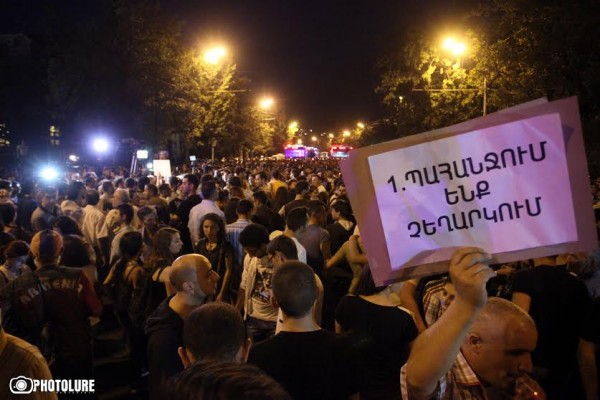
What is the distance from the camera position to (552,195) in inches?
94.3

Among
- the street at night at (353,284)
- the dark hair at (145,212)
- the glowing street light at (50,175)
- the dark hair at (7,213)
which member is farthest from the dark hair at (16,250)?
the glowing street light at (50,175)

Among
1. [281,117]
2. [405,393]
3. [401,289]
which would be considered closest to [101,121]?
[401,289]

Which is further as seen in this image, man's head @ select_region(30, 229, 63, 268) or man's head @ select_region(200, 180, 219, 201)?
man's head @ select_region(200, 180, 219, 201)

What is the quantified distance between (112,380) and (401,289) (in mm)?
4247

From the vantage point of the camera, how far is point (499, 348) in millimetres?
2855

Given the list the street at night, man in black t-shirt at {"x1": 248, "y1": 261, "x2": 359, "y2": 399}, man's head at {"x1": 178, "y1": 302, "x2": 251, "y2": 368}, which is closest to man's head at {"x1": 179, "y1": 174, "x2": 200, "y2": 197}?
the street at night

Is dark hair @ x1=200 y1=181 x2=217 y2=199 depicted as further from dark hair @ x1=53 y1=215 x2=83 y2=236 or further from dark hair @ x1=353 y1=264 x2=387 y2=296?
dark hair @ x1=353 y1=264 x2=387 y2=296

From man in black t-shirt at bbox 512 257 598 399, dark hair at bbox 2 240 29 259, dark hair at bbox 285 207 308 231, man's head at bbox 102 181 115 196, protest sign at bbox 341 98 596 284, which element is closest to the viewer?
protest sign at bbox 341 98 596 284

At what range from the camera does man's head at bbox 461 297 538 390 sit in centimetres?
284

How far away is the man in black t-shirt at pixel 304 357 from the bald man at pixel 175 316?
34.3 inches

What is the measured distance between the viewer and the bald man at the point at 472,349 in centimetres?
228

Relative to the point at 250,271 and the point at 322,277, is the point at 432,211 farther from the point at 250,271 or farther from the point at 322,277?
the point at 322,277

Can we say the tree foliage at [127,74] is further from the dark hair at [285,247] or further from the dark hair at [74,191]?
the dark hair at [285,247]

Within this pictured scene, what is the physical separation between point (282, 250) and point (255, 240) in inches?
18.9
